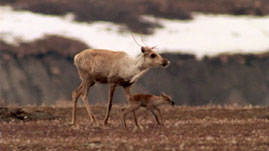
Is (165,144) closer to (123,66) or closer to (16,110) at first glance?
(123,66)

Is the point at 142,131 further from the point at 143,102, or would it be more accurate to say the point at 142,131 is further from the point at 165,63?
the point at 165,63

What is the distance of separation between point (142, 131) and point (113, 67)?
2.44 meters

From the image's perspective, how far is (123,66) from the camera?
703 inches

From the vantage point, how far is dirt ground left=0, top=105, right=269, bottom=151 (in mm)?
13567

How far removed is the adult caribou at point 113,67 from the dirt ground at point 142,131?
1.28 meters

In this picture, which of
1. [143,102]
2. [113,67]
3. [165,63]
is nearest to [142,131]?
[143,102]

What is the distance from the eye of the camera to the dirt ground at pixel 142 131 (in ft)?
44.5

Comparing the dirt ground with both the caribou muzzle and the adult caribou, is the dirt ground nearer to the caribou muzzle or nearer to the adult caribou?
the adult caribou

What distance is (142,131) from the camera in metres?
16.5

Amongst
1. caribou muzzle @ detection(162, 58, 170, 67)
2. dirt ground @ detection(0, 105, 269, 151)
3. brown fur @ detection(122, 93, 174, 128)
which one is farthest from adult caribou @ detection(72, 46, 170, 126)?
dirt ground @ detection(0, 105, 269, 151)

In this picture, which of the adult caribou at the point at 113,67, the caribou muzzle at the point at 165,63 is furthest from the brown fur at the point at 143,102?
the caribou muzzle at the point at 165,63

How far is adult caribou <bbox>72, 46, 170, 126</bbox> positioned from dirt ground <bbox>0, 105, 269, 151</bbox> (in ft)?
4.21

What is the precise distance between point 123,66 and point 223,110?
616cm

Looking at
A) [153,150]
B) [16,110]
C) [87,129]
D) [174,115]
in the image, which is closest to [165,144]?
[153,150]
